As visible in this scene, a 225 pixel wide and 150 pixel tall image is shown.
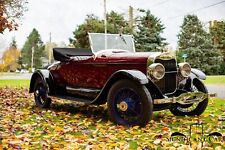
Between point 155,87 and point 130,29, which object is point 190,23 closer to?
point 130,29

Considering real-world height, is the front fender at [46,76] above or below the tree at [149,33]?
below

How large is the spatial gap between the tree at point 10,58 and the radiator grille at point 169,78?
73.8 meters

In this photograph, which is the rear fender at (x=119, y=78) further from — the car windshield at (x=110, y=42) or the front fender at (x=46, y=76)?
the front fender at (x=46, y=76)

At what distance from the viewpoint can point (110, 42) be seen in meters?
7.62

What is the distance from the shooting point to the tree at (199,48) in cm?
3722

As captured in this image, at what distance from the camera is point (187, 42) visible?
3969 centimetres

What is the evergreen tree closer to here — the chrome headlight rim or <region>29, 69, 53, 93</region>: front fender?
<region>29, 69, 53, 93</region>: front fender

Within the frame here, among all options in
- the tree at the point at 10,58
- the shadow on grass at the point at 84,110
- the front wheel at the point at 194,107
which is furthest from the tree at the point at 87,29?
the tree at the point at 10,58

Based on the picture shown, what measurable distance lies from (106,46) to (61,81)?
138 centimetres

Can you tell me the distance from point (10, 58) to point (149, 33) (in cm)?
5297

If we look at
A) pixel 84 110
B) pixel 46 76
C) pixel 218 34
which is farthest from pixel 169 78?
pixel 218 34

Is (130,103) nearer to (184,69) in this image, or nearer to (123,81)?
(123,81)

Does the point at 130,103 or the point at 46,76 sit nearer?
the point at 130,103

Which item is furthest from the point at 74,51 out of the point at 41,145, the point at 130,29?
the point at 130,29
